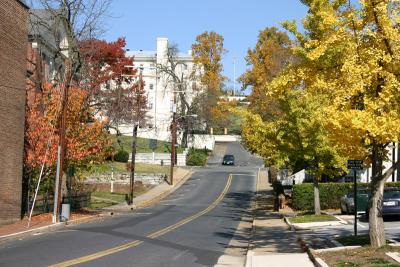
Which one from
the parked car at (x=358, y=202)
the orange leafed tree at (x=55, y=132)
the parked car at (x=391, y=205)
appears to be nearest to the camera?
the parked car at (x=391, y=205)

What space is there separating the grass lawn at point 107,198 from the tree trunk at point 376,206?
1131 inches

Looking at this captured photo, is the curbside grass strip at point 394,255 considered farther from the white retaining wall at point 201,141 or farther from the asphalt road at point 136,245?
the white retaining wall at point 201,141

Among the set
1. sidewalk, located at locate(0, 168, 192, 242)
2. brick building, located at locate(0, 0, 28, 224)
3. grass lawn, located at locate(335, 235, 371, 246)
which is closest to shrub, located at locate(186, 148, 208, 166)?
sidewalk, located at locate(0, 168, 192, 242)

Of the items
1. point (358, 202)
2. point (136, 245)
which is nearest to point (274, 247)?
point (136, 245)

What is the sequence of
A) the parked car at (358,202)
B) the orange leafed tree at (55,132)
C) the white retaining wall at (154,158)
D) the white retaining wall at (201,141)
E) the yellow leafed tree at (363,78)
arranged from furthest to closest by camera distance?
1. the white retaining wall at (201,141)
2. the white retaining wall at (154,158)
3. the orange leafed tree at (55,132)
4. the parked car at (358,202)
5. the yellow leafed tree at (363,78)

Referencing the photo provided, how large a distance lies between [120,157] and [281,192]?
3363 cm

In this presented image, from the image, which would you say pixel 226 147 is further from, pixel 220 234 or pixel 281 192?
pixel 220 234

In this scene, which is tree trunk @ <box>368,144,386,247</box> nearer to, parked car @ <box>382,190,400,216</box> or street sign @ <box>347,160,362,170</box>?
street sign @ <box>347,160,362,170</box>

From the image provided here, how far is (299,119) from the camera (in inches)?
1137

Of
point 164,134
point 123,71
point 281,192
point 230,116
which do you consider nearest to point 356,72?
point 281,192

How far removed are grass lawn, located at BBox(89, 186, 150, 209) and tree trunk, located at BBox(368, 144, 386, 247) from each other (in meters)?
28.7

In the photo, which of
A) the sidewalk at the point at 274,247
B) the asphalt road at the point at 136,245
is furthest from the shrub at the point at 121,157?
the sidewalk at the point at 274,247

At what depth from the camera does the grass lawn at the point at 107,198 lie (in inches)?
1732

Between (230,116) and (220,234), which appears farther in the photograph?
(230,116)
